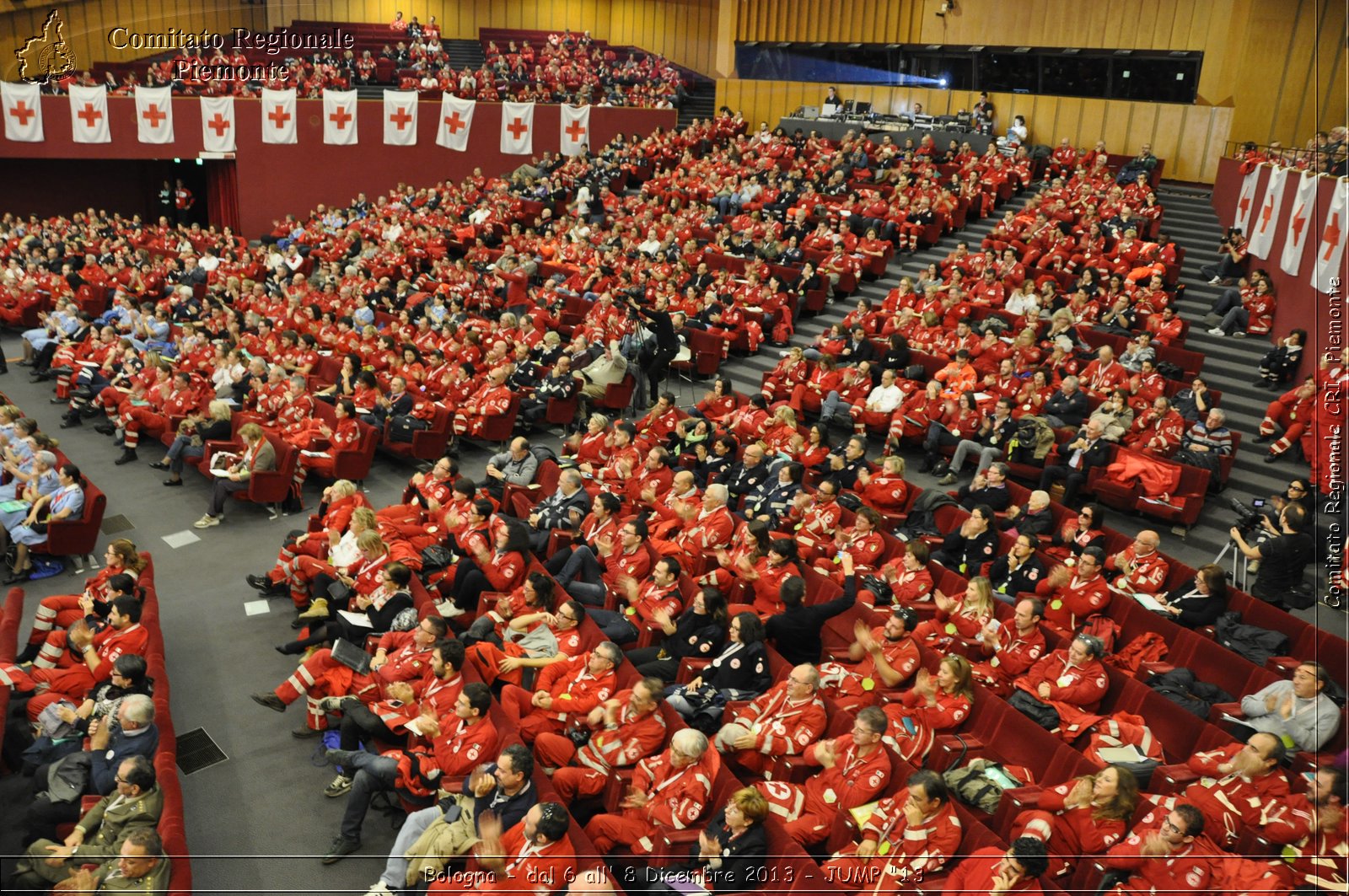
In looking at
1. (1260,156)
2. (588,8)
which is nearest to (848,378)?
(1260,156)

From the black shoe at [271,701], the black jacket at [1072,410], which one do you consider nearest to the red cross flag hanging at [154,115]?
the black shoe at [271,701]

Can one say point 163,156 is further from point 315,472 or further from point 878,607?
point 878,607

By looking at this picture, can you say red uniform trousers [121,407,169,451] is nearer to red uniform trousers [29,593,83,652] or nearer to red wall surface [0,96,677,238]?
red uniform trousers [29,593,83,652]

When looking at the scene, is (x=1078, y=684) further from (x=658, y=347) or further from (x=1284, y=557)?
(x=658, y=347)

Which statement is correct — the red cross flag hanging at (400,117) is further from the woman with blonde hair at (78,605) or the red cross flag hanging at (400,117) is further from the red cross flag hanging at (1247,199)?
the woman with blonde hair at (78,605)

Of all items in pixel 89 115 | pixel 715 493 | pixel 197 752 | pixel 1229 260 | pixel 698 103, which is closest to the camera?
pixel 197 752

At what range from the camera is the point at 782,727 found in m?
4.83

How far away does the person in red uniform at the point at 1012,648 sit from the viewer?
18.4 feet

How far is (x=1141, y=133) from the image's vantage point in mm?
17547

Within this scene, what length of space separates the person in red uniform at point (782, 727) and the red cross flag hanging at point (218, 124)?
18980mm

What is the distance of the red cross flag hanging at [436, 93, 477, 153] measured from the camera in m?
20.4

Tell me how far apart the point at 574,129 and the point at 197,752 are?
1779cm

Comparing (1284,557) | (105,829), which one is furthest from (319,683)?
(1284,557)

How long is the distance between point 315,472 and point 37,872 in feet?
18.1
